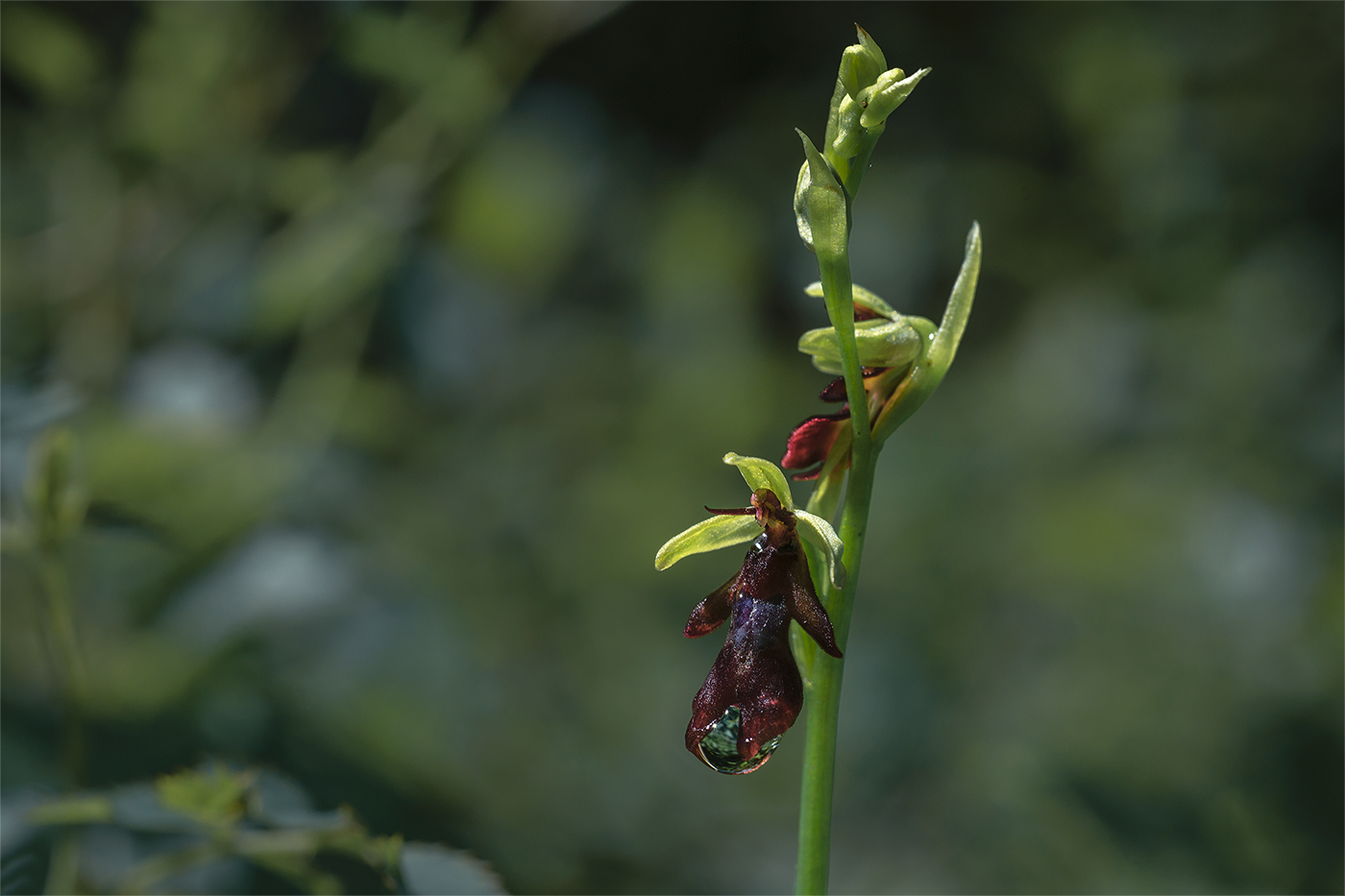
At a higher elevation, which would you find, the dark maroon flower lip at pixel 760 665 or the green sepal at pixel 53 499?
the green sepal at pixel 53 499

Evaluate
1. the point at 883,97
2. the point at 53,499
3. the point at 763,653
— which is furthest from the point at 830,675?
the point at 53,499

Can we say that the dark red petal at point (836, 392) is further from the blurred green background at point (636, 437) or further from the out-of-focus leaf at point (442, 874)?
the blurred green background at point (636, 437)

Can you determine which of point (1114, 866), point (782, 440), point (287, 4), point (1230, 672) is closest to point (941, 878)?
point (1114, 866)

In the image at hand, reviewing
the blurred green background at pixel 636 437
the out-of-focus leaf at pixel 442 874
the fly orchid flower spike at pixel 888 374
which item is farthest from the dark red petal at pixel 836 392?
the blurred green background at pixel 636 437

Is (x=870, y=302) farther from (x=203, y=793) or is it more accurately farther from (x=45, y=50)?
(x=45, y=50)

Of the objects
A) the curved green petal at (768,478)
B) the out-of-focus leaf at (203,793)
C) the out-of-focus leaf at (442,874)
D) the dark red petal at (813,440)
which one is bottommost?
the out-of-focus leaf at (442,874)

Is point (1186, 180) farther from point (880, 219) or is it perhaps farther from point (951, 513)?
point (951, 513)

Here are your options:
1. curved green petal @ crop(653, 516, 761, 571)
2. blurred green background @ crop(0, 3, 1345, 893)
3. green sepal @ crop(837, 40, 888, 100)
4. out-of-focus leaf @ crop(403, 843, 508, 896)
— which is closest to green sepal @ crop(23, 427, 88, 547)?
blurred green background @ crop(0, 3, 1345, 893)

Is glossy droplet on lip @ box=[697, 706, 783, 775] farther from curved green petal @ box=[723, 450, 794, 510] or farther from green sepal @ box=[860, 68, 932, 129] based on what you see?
green sepal @ box=[860, 68, 932, 129]
